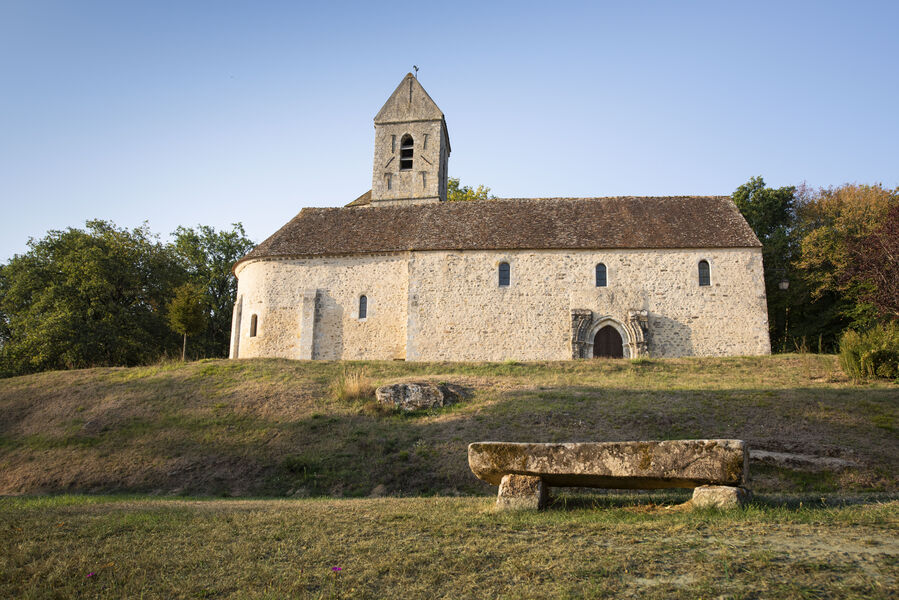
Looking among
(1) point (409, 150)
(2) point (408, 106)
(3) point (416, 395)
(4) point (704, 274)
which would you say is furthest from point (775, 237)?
(3) point (416, 395)

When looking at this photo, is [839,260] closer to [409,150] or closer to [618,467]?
[409,150]

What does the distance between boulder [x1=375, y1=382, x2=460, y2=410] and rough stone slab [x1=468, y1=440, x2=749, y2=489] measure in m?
9.13

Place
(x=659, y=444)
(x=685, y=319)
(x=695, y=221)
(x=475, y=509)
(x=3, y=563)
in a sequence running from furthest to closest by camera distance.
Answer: (x=695, y=221)
(x=685, y=319)
(x=475, y=509)
(x=659, y=444)
(x=3, y=563)

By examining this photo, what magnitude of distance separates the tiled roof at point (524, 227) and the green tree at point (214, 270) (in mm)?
11330

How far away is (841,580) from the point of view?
395 cm

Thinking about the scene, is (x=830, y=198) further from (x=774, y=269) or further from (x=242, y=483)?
(x=242, y=483)

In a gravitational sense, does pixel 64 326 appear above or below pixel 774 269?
below

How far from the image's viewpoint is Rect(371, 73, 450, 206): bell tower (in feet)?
114

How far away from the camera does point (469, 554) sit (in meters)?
4.85

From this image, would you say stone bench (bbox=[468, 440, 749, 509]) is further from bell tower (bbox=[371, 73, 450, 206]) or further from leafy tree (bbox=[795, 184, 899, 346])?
bell tower (bbox=[371, 73, 450, 206])

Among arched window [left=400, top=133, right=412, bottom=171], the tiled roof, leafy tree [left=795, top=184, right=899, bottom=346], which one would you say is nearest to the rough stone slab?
the tiled roof

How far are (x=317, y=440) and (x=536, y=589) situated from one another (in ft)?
35.5

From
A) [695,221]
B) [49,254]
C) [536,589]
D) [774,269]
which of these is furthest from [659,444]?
[49,254]

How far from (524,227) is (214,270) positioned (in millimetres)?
21874
